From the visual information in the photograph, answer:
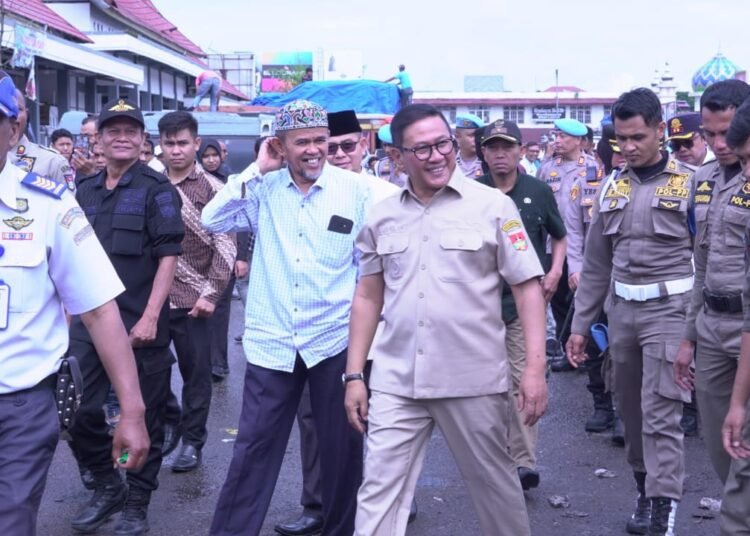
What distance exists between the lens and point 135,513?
5.54 m

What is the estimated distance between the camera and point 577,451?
7207 mm

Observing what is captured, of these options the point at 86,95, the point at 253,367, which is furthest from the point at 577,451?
the point at 86,95

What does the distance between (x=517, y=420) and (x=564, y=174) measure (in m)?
4.91

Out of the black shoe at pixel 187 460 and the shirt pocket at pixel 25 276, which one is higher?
the shirt pocket at pixel 25 276

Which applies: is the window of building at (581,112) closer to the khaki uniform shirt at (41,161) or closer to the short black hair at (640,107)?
the khaki uniform shirt at (41,161)

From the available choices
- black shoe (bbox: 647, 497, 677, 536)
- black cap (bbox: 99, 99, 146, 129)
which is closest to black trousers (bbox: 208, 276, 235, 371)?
black cap (bbox: 99, 99, 146, 129)

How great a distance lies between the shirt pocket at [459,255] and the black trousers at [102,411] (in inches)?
76.9

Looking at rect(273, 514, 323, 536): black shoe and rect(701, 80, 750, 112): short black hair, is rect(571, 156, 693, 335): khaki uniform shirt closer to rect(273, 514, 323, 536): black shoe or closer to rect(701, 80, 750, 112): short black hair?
rect(701, 80, 750, 112): short black hair

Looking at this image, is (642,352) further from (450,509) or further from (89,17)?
(89,17)

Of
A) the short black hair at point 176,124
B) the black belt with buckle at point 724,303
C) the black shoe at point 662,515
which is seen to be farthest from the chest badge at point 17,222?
the short black hair at point 176,124

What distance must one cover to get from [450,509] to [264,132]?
11434mm

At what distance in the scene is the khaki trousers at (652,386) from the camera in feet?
17.0

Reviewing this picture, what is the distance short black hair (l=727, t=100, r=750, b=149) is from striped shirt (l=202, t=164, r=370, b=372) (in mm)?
1732

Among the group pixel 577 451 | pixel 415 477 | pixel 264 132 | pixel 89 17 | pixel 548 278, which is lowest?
pixel 577 451
